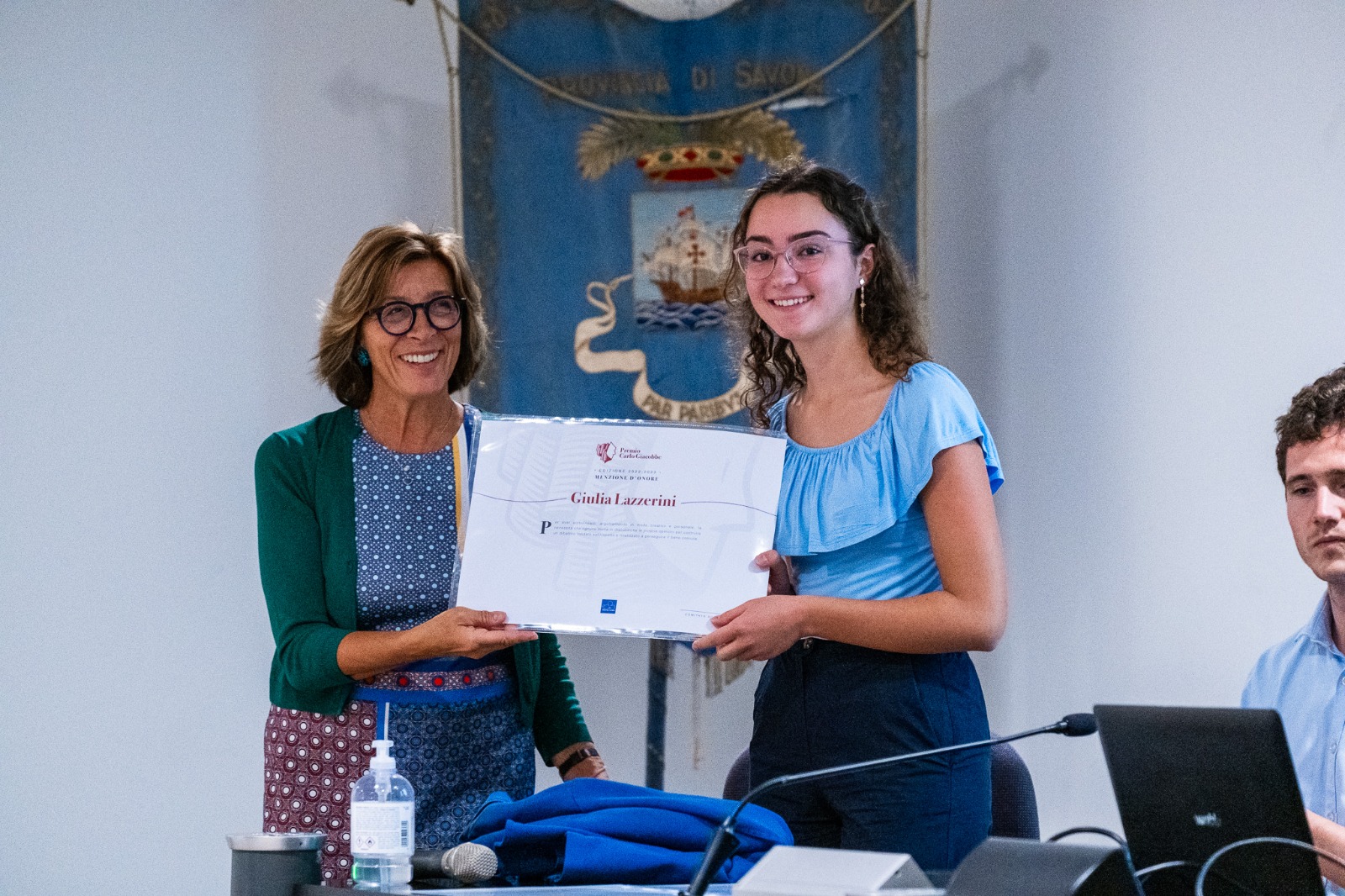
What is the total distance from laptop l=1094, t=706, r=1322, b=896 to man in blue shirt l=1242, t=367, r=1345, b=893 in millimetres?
670

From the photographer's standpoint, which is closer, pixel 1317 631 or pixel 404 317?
pixel 1317 631

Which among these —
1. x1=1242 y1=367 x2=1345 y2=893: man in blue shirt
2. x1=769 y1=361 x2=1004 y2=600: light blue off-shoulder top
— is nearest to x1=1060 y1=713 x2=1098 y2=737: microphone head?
x1=769 y1=361 x2=1004 y2=600: light blue off-shoulder top

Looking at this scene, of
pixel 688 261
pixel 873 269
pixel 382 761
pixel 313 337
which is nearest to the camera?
pixel 382 761

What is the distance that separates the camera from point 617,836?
1472mm

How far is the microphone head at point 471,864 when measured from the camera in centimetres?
146

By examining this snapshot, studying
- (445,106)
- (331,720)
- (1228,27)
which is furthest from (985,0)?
(331,720)

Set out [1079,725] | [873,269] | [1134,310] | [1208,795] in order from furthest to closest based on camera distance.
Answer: [1134,310]
[873,269]
[1079,725]
[1208,795]

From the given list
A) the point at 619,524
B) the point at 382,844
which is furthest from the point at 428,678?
the point at 382,844

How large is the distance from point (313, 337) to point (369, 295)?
1.68 meters

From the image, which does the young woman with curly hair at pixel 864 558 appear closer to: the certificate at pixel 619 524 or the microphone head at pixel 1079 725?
the certificate at pixel 619 524

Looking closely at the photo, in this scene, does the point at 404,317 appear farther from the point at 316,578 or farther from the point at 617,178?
the point at 617,178

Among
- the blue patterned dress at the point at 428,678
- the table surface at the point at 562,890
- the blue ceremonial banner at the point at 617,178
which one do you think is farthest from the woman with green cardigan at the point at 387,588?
the blue ceremonial banner at the point at 617,178

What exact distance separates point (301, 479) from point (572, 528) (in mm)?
569

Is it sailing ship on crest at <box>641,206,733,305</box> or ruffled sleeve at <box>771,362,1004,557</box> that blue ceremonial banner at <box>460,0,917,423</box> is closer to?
sailing ship on crest at <box>641,206,733,305</box>
